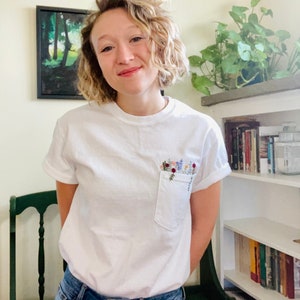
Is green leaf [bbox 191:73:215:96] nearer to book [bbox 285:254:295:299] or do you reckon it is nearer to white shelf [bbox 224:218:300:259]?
white shelf [bbox 224:218:300:259]

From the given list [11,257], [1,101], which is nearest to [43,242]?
[11,257]

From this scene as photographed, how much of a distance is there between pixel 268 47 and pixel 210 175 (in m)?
0.91

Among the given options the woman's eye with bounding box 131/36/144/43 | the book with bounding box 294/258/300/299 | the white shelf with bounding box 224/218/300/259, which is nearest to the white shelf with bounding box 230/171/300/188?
the white shelf with bounding box 224/218/300/259

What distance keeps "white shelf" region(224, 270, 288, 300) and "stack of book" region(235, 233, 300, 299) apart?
0.06 feet

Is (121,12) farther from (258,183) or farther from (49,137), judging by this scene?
(258,183)

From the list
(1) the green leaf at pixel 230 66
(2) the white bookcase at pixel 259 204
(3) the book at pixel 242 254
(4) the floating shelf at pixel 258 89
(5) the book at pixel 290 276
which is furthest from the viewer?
(3) the book at pixel 242 254

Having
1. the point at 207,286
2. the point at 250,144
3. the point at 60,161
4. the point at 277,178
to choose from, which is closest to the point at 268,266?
the point at 207,286

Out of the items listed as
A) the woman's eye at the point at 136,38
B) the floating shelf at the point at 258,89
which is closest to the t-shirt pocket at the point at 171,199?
the woman's eye at the point at 136,38

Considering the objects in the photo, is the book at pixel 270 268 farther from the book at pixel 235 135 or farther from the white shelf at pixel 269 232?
the book at pixel 235 135

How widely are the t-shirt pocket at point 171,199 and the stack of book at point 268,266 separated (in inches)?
33.5

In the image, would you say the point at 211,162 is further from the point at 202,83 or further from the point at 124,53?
the point at 202,83

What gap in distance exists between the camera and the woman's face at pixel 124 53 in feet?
2.91

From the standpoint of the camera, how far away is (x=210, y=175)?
1.02m

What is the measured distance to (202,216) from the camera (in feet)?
3.61
